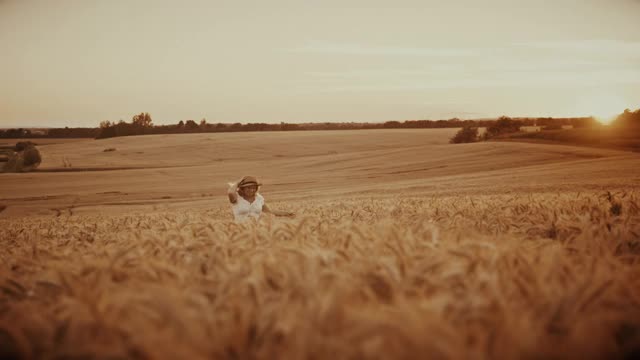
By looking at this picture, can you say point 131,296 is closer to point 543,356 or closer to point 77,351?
point 77,351

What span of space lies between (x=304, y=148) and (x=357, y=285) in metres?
64.2

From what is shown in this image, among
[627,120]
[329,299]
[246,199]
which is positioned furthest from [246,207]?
[627,120]

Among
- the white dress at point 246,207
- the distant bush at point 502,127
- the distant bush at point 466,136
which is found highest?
the distant bush at point 502,127

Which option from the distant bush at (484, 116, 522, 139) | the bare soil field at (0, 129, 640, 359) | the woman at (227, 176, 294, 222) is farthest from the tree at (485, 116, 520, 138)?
the bare soil field at (0, 129, 640, 359)

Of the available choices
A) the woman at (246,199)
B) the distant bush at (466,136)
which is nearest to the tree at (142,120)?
the distant bush at (466,136)

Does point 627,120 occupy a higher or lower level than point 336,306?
A: higher

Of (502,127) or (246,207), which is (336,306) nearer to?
(246,207)

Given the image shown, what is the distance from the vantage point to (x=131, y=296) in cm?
138

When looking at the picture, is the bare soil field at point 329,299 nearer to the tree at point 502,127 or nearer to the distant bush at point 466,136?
the distant bush at point 466,136

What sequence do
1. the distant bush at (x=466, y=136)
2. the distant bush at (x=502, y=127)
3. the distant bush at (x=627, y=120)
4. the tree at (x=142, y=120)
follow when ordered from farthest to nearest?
the tree at (x=142, y=120)
the distant bush at (x=502, y=127)
the distant bush at (x=466, y=136)
the distant bush at (x=627, y=120)

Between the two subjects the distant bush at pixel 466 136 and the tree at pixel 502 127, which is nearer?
the distant bush at pixel 466 136

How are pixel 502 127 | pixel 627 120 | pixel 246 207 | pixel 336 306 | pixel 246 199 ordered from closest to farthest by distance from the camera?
pixel 336 306
pixel 246 207
pixel 246 199
pixel 627 120
pixel 502 127

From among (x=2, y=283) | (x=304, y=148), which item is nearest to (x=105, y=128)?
(x=304, y=148)

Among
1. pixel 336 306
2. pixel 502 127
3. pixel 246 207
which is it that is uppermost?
pixel 502 127
